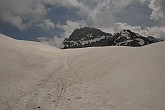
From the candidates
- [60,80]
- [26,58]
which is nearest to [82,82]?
[60,80]

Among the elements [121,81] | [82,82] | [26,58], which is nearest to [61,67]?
[26,58]

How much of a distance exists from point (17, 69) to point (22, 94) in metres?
7.36

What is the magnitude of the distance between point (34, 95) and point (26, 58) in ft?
44.2

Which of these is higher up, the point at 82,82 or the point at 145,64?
the point at 145,64

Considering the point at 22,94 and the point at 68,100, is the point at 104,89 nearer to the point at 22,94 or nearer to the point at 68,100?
the point at 68,100

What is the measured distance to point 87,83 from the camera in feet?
80.3

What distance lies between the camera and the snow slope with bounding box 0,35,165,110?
757 inches

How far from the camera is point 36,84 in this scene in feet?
80.2

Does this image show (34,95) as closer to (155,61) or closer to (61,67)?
(61,67)

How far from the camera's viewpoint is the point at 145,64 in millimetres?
26375

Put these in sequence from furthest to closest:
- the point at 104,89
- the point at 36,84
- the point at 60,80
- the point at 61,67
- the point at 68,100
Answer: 1. the point at 61,67
2. the point at 60,80
3. the point at 36,84
4. the point at 104,89
5. the point at 68,100

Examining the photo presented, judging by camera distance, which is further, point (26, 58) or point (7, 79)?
point (26, 58)

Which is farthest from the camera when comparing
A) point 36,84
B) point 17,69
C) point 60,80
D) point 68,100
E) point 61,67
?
point 61,67

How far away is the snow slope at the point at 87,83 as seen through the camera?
757 inches
